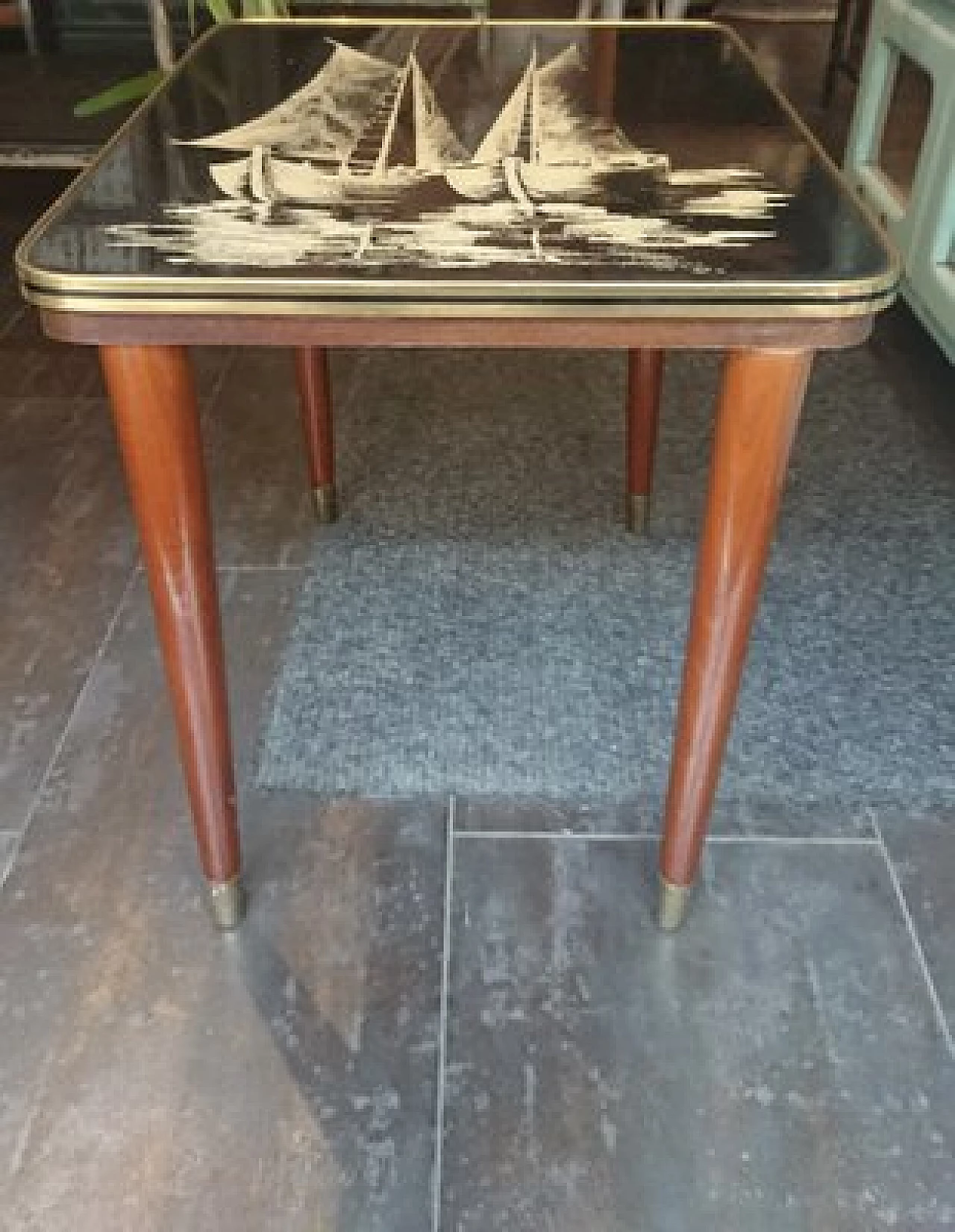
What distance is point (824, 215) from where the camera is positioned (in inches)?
30.2

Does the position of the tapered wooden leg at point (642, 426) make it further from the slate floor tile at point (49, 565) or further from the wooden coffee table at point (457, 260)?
the slate floor tile at point (49, 565)

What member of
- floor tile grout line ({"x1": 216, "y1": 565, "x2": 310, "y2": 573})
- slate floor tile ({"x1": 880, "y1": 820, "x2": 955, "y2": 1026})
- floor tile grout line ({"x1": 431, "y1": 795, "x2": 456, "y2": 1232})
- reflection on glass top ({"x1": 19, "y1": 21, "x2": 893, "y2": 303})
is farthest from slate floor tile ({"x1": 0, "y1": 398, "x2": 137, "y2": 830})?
slate floor tile ({"x1": 880, "y1": 820, "x2": 955, "y2": 1026})

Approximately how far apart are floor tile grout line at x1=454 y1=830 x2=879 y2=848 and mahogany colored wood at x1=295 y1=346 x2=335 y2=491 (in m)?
0.52

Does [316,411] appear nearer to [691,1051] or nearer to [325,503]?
[325,503]

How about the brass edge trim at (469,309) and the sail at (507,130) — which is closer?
the brass edge trim at (469,309)

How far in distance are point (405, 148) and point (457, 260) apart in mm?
244

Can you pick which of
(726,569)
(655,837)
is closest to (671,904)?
(655,837)

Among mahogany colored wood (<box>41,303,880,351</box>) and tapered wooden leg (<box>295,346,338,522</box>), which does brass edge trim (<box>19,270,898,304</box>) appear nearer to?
mahogany colored wood (<box>41,303,880,351</box>)

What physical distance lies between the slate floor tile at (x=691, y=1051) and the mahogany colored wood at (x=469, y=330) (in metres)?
0.51

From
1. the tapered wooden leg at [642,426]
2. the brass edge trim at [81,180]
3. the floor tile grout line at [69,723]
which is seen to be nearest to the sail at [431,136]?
the brass edge trim at [81,180]

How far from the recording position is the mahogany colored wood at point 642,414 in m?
1.30

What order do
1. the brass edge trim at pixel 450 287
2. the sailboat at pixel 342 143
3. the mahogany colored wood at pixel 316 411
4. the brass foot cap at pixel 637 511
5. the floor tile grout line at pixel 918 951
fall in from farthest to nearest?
the brass foot cap at pixel 637 511, the mahogany colored wood at pixel 316 411, the floor tile grout line at pixel 918 951, the sailboat at pixel 342 143, the brass edge trim at pixel 450 287

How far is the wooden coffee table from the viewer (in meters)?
0.67

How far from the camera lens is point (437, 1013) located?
36.6 inches
